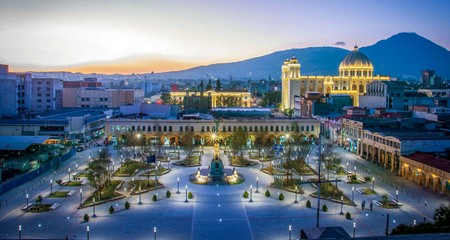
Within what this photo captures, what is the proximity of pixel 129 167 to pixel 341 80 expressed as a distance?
75.5m

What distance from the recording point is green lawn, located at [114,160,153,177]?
164 feet

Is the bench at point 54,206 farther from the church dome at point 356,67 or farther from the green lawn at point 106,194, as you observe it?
the church dome at point 356,67

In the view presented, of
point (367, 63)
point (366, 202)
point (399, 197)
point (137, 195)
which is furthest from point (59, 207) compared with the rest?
point (367, 63)

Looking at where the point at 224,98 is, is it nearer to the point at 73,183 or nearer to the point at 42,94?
the point at 42,94

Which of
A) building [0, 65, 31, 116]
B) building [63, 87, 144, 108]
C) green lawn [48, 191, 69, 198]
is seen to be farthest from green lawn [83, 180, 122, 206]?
building [63, 87, 144, 108]

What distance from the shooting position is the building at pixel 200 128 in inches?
2884

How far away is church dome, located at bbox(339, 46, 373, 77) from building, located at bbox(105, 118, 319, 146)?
43.9 metres

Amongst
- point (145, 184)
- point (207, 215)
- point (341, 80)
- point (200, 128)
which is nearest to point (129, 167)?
point (145, 184)

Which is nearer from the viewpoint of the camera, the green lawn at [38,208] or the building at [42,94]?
the green lawn at [38,208]

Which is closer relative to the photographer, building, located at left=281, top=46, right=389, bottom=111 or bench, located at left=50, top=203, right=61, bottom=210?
bench, located at left=50, top=203, right=61, bottom=210

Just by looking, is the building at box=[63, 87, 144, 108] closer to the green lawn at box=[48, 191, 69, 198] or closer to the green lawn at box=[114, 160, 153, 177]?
the green lawn at box=[114, 160, 153, 177]

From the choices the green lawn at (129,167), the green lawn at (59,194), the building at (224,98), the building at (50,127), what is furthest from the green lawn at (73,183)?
the building at (224,98)

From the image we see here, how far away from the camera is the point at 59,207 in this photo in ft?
119

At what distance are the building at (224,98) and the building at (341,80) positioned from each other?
20.9 metres
